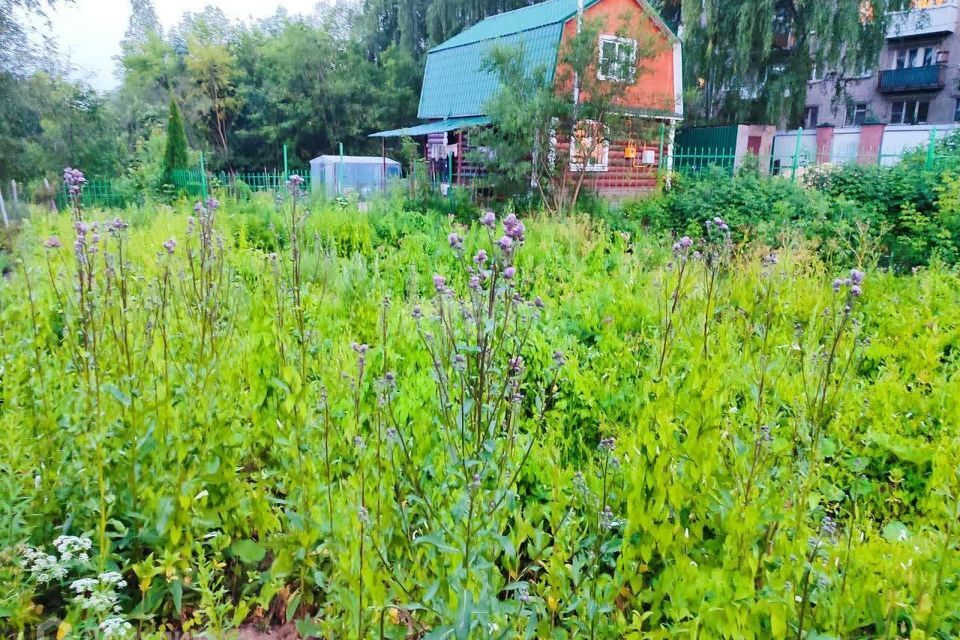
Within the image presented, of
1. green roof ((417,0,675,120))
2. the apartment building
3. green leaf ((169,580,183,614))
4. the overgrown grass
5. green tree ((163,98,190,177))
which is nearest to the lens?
the overgrown grass

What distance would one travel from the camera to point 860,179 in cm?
1179

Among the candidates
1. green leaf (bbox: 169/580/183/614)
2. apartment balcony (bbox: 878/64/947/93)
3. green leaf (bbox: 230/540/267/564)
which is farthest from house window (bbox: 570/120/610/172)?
apartment balcony (bbox: 878/64/947/93)

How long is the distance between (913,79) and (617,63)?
72.8ft

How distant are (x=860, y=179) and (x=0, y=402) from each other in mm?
13004

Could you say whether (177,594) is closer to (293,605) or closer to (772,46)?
(293,605)

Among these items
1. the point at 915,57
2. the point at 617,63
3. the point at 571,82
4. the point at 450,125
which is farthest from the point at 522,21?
the point at 915,57

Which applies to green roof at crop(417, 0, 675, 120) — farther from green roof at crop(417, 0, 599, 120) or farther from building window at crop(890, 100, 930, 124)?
building window at crop(890, 100, 930, 124)

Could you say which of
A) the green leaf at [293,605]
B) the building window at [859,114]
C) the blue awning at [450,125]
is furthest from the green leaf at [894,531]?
the building window at [859,114]

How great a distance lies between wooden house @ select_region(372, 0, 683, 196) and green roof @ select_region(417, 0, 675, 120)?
0.03 meters

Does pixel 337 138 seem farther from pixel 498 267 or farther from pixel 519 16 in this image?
pixel 498 267

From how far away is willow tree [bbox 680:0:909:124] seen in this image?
19.8 meters

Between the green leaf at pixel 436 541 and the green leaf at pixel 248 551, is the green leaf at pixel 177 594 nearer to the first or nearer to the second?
the green leaf at pixel 248 551

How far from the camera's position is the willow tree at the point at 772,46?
19.8 metres

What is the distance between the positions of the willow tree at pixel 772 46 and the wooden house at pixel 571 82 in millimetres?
3859
